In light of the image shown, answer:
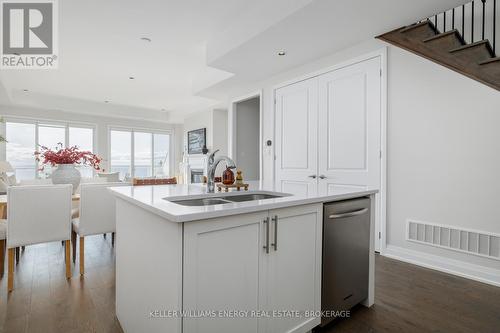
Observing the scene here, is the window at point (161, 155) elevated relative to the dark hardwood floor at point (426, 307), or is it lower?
elevated

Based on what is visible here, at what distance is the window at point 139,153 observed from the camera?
7.95m

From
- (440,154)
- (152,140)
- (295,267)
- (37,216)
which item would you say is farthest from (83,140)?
(440,154)

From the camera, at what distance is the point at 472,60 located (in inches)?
86.4

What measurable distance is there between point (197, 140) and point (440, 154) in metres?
6.32

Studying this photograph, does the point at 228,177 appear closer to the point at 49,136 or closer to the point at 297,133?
the point at 297,133

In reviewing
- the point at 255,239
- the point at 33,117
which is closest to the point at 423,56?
the point at 255,239

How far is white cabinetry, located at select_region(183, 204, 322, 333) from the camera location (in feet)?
3.33

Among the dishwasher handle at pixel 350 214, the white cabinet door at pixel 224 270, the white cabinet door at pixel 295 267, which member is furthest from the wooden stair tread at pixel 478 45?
the white cabinet door at pixel 224 270

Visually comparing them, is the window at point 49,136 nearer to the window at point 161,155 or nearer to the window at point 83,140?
the window at point 83,140

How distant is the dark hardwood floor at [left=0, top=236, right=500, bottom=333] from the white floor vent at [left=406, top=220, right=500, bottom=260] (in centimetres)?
27

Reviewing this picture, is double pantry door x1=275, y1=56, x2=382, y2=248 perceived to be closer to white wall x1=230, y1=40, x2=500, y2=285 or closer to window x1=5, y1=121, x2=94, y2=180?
white wall x1=230, y1=40, x2=500, y2=285

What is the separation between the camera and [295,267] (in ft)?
4.42

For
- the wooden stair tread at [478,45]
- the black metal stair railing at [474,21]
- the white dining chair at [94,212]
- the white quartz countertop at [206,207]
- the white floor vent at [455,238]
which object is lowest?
the white floor vent at [455,238]

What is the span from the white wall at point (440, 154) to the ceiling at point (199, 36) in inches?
21.7
